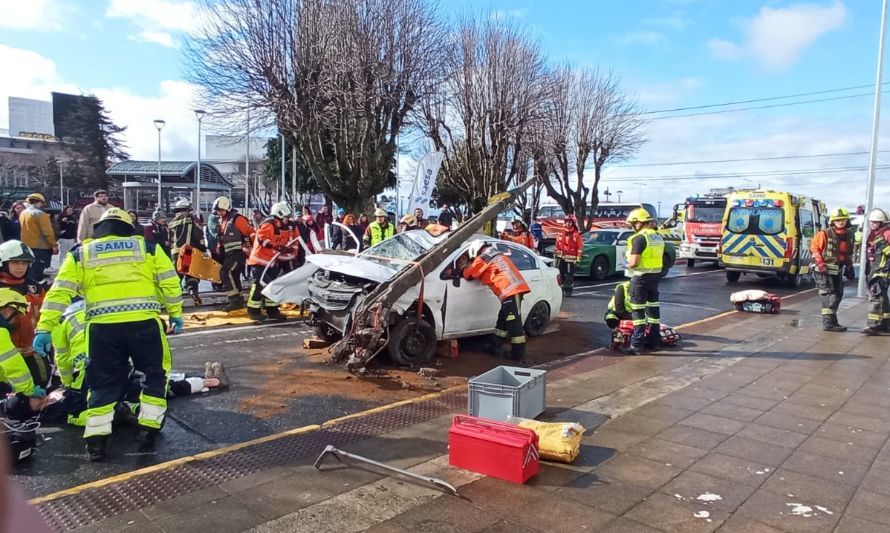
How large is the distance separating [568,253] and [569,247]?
0.48 feet

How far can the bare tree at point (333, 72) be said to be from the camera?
16.8m

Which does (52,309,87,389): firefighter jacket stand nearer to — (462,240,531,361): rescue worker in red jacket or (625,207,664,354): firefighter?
(462,240,531,361): rescue worker in red jacket

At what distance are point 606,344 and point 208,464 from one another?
21.1 feet

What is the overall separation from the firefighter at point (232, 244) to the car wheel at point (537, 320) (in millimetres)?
4958

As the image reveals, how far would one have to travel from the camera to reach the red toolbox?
13.3 feet

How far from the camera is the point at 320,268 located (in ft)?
25.6

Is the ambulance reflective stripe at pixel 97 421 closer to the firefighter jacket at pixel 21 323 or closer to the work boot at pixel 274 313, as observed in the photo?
the firefighter jacket at pixel 21 323

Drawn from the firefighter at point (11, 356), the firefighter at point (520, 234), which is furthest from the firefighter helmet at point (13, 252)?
the firefighter at point (520, 234)

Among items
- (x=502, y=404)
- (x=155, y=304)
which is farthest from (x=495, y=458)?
(x=155, y=304)

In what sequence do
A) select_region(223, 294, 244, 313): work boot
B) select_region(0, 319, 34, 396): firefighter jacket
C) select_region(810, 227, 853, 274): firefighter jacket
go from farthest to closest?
select_region(223, 294, 244, 313): work boot → select_region(810, 227, 853, 274): firefighter jacket → select_region(0, 319, 34, 396): firefighter jacket

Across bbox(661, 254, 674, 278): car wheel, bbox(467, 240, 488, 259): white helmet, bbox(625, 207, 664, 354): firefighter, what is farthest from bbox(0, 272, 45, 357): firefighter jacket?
bbox(661, 254, 674, 278): car wheel

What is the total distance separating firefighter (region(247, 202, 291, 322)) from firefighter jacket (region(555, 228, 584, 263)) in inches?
261

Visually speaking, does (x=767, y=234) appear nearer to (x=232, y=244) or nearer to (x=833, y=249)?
(x=833, y=249)

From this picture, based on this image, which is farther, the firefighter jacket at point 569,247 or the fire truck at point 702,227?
the fire truck at point 702,227
